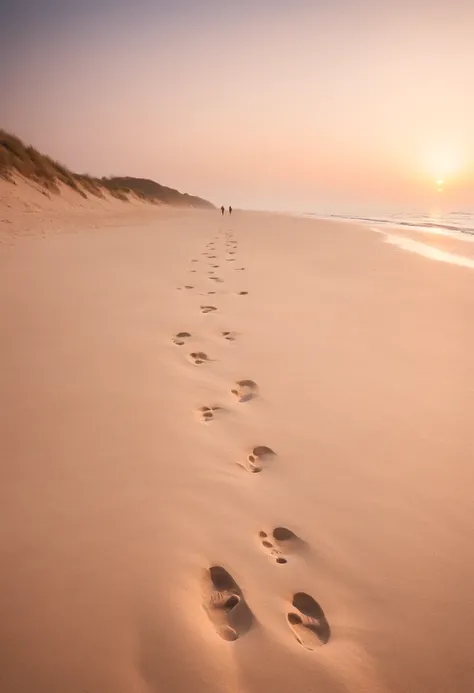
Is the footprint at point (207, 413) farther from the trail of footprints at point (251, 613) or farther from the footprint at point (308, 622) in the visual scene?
the footprint at point (308, 622)

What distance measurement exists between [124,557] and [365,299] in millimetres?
3989

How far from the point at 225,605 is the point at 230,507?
37 cm

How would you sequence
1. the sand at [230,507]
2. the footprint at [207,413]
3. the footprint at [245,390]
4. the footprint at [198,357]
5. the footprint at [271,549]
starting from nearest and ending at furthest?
the sand at [230,507]
the footprint at [271,549]
the footprint at [207,413]
the footprint at [245,390]
the footprint at [198,357]

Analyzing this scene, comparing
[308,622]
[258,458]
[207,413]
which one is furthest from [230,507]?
[207,413]

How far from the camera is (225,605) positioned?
1.24m

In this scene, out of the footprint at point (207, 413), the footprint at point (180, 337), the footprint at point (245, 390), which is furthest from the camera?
the footprint at point (180, 337)

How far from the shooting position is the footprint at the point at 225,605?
1.17 m

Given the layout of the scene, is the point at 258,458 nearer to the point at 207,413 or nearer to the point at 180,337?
the point at 207,413

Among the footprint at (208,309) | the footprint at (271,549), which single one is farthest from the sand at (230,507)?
the footprint at (208,309)

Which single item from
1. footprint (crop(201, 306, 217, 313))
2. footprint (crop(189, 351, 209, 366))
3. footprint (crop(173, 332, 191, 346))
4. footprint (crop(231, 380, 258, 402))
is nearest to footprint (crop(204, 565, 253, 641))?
footprint (crop(231, 380, 258, 402))

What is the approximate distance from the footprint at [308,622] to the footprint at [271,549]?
5.0 inches

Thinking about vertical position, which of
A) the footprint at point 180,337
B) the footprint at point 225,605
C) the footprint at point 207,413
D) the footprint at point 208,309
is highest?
the footprint at point 208,309

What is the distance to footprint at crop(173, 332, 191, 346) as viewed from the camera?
121 inches

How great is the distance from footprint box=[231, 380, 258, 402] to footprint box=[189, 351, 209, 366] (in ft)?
1.24
